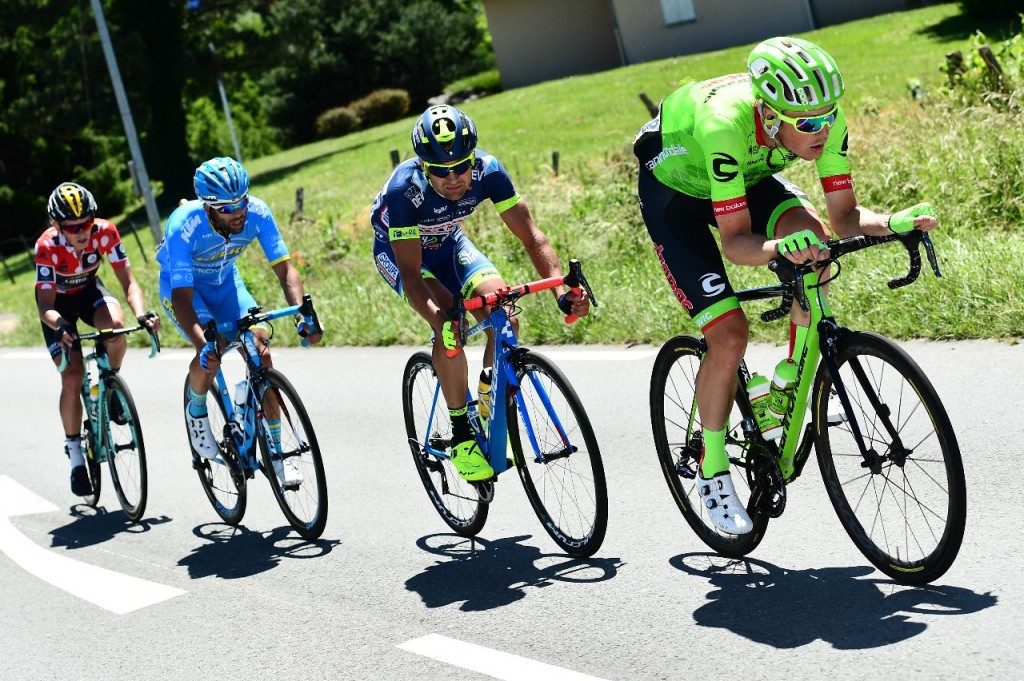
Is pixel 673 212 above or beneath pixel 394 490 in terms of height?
above

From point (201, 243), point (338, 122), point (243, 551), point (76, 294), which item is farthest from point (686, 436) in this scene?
point (338, 122)

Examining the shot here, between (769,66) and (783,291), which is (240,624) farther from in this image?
(769,66)

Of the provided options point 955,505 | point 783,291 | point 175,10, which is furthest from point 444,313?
point 175,10

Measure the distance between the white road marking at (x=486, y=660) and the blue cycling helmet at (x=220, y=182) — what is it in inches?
115

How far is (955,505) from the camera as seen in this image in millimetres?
4375

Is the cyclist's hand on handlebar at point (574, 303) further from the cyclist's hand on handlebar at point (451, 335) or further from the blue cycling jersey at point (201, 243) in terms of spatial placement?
the blue cycling jersey at point (201, 243)

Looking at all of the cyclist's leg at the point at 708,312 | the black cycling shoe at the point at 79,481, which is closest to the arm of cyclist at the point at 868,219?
the cyclist's leg at the point at 708,312

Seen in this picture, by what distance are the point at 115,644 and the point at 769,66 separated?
4.07 meters

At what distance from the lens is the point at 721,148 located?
188 inches

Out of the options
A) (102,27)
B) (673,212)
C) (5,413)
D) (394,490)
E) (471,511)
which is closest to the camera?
(673,212)

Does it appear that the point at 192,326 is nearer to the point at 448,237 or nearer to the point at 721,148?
the point at 448,237

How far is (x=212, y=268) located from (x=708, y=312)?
3685 millimetres

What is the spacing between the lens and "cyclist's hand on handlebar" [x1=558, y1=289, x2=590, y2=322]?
5.74 meters

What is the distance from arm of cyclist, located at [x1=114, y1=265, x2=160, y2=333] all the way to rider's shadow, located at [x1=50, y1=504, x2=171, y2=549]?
1328 millimetres
